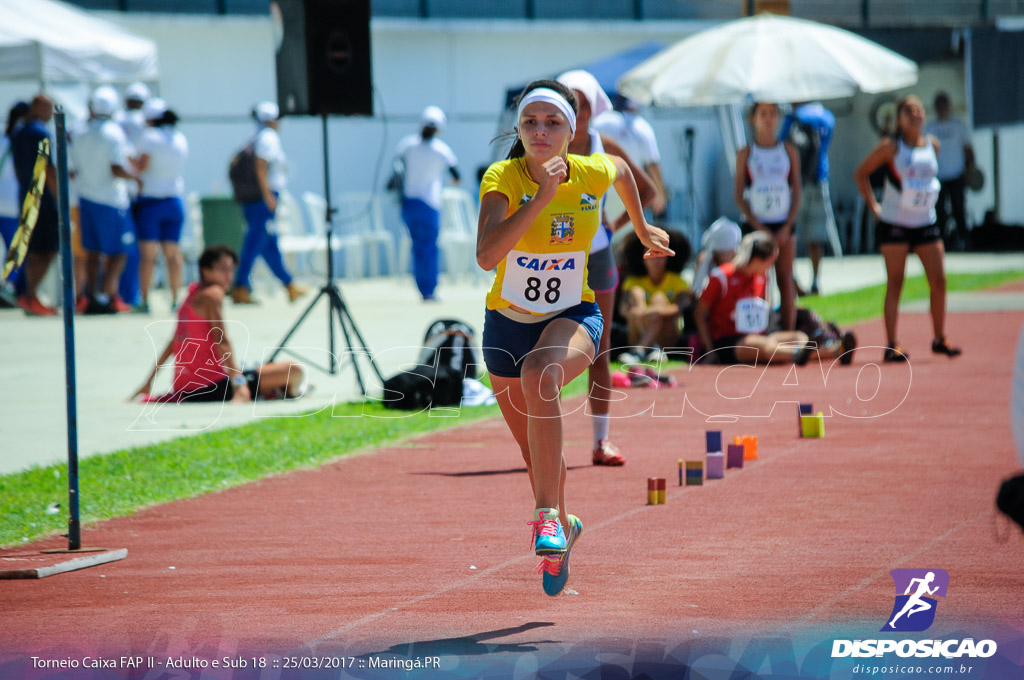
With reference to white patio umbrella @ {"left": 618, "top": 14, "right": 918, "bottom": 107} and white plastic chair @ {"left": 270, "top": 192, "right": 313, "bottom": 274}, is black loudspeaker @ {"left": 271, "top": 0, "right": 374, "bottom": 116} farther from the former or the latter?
white plastic chair @ {"left": 270, "top": 192, "right": 313, "bottom": 274}

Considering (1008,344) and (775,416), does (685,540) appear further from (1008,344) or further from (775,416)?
(1008,344)

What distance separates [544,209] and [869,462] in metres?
3.56

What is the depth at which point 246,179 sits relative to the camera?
17.3 meters

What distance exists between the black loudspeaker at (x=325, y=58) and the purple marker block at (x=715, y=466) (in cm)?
474

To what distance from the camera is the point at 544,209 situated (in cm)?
521

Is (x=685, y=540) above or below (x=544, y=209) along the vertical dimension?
below

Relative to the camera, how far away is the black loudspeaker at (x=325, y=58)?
1092 cm

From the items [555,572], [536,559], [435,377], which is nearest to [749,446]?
[536,559]

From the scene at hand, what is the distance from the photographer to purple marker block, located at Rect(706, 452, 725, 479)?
25.1 ft

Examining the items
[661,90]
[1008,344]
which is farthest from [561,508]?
[661,90]

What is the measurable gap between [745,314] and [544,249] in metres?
6.92

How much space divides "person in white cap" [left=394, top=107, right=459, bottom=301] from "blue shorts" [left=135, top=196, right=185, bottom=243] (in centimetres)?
291

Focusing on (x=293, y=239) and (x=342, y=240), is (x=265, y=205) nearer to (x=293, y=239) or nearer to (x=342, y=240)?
(x=293, y=239)

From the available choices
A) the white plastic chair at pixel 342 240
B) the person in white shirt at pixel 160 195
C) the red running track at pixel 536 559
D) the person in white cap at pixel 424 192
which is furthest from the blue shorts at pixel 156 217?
the red running track at pixel 536 559
